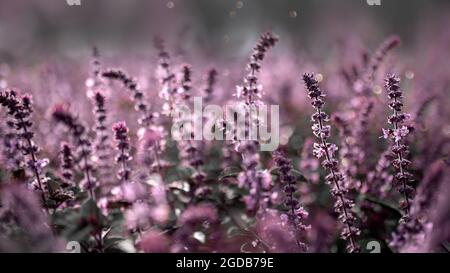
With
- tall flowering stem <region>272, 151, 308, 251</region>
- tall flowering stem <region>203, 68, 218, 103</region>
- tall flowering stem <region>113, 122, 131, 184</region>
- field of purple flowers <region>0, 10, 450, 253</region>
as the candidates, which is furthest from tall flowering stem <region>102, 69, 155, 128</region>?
tall flowering stem <region>272, 151, 308, 251</region>

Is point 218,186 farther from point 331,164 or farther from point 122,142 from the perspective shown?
point 331,164

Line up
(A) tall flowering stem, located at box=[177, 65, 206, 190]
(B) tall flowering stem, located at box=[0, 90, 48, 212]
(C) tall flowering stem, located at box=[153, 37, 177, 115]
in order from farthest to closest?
1. (C) tall flowering stem, located at box=[153, 37, 177, 115]
2. (A) tall flowering stem, located at box=[177, 65, 206, 190]
3. (B) tall flowering stem, located at box=[0, 90, 48, 212]

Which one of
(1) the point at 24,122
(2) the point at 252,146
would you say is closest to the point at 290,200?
(2) the point at 252,146

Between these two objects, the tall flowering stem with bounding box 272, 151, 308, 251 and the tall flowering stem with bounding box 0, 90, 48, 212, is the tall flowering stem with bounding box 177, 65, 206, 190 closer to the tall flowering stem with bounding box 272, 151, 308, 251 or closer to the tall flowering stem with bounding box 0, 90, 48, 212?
the tall flowering stem with bounding box 272, 151, 308, 251

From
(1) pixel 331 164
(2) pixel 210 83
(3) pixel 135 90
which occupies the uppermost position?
(2) pixel 210 83

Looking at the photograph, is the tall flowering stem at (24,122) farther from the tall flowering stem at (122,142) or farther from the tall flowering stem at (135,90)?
the tall flowering stem at (135,90)

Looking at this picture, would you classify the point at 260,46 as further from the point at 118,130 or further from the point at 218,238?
the point at 218,238

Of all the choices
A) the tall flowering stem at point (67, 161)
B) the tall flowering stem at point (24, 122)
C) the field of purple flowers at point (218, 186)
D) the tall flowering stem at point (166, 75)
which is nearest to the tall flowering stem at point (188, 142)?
the field of purple flowers at point (218, 186)

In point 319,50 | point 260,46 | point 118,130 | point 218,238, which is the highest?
point 319,50

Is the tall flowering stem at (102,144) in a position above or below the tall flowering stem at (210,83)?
below

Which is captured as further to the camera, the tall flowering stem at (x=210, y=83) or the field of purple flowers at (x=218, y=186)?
the tall flowering stem at (x=210, y=83)
